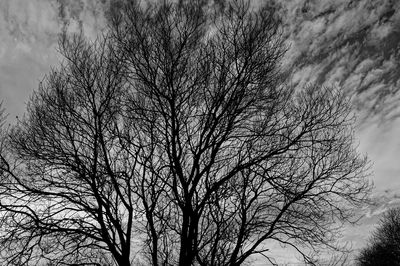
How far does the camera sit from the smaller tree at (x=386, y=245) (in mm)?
37625

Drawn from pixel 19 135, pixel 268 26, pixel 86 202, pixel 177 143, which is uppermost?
pixel 268 26

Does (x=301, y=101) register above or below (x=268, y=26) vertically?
below

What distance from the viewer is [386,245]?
40.1 metres

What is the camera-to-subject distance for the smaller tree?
3762 centimetres

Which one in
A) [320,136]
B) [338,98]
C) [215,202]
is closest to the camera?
[215,202]

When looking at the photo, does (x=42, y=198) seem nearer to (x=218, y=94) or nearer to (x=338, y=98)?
(x=218, y=94)

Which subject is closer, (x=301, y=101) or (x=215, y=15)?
(x=215, y=15)

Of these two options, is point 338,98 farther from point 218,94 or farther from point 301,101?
point 218,94

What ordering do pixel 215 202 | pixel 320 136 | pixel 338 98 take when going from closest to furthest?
pixel 215 202 → pixel 338 98 → pixel 320 136

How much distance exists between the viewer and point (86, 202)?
26.7 feet

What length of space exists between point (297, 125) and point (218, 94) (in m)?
2.14

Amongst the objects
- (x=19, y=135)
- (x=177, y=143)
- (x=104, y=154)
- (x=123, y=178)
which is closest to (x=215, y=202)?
(x=177, y=143)

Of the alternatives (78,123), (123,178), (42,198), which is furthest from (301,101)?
(42,198)

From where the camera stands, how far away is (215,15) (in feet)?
25.4
